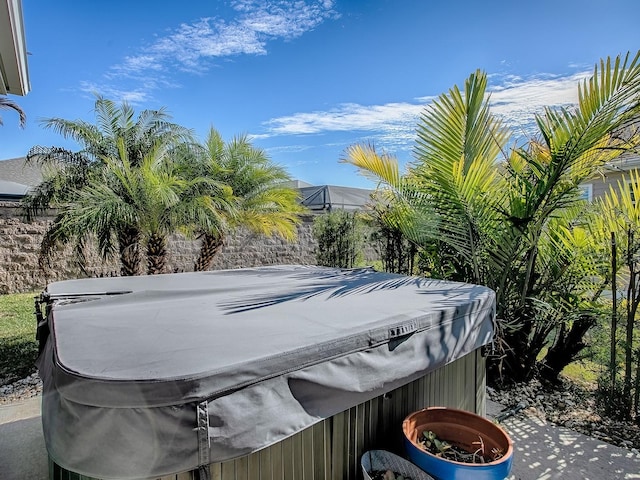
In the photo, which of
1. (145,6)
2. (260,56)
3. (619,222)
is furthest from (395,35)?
(619,222)

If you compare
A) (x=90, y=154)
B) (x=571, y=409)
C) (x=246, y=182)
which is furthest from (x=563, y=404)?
(x=90, y=154)

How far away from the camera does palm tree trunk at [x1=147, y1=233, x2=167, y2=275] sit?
626 cm

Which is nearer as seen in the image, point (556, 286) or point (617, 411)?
point (617, 411)

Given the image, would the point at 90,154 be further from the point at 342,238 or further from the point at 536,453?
the point at 536,453

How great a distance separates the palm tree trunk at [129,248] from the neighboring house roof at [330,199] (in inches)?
217

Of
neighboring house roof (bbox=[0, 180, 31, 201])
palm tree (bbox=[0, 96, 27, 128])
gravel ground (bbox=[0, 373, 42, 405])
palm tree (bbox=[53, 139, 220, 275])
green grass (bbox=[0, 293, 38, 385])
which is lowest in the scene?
gravel ground (bbox=[0, 373, 42, 405])

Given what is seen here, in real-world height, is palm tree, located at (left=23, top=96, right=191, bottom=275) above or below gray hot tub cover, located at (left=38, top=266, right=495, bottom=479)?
above

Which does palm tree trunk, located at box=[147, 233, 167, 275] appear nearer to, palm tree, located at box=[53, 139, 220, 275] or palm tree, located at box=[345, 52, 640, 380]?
palm tree, located at box=[53, 139, 220, 275]

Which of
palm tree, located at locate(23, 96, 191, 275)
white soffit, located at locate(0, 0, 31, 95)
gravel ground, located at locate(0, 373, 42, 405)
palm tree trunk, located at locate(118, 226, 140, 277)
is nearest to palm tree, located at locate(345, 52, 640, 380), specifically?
white soffit, located at locate(0, 0, 31, 95)

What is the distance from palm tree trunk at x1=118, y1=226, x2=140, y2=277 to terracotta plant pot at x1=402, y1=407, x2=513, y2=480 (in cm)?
528

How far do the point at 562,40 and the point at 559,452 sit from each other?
5.93m

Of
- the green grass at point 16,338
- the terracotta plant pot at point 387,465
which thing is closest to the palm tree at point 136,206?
the green grass at point 16,338

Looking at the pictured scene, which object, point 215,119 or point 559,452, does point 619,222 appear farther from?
point 215,119

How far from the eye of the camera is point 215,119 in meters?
7.98
